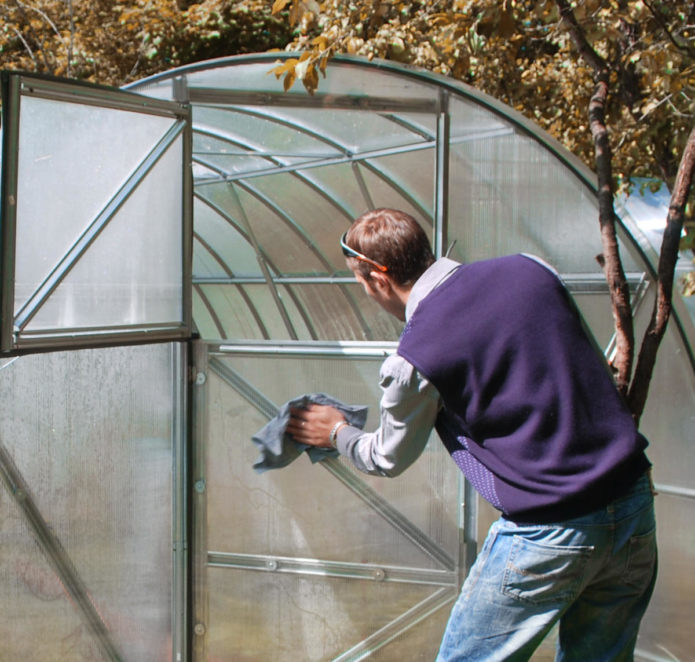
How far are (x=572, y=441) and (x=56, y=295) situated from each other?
2090 mm

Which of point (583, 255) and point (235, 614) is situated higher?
point (583, 255)

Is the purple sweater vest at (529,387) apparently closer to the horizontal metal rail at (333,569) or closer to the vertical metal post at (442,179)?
the vertical metal post at (442,179)

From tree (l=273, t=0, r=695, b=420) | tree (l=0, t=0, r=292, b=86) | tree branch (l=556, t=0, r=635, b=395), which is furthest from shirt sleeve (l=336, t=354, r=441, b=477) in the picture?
tree (l=0, t=0, r=292, b=86)

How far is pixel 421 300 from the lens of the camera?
2.50 m

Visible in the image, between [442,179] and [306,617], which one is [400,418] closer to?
[442,179]

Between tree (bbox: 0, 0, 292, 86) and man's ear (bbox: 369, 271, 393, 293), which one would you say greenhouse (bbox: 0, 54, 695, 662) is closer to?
man's ear (bbox: 369, 271, 393, 293)

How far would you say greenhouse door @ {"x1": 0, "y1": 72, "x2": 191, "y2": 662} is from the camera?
3.36 m

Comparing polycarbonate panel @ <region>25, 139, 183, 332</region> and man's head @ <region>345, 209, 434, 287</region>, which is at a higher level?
man's head @ <region>345, 209, 434, 287</region>

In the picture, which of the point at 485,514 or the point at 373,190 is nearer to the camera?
the point at 485,514

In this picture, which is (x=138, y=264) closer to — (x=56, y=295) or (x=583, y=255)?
(x=56, y=295)

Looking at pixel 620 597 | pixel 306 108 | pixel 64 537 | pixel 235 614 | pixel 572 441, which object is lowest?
pixel 235 614

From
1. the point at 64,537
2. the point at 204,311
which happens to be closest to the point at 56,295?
the point at 64,537

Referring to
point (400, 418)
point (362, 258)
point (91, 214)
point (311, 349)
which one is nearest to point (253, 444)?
point (311, 349)

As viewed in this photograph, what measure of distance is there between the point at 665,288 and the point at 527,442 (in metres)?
1.51
